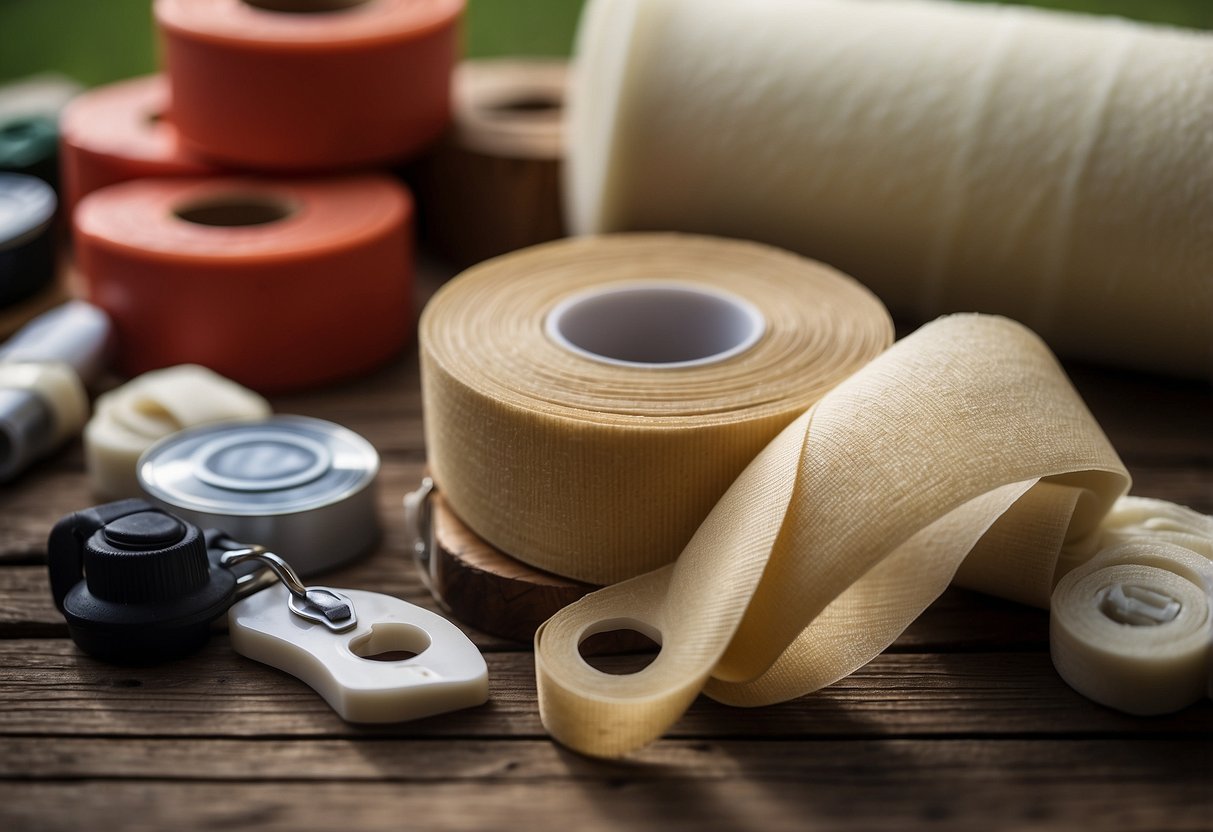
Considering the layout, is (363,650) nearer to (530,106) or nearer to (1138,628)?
(1138,628)

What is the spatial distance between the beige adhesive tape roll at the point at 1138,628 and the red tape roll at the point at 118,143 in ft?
3.36

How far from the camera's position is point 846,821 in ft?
2.56

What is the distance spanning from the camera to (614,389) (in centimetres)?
96

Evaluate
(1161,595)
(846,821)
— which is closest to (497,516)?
(846,821)

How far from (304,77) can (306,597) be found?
2.16ft

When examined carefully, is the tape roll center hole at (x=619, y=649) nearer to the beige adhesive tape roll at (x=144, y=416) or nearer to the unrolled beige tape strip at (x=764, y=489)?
the unrolled beige tape strip at (x=764, y=489)

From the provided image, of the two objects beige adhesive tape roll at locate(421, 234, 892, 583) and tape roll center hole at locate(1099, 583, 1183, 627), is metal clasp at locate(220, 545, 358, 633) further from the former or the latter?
tape roll center hole at locate(1099, 583, 1183, 627)

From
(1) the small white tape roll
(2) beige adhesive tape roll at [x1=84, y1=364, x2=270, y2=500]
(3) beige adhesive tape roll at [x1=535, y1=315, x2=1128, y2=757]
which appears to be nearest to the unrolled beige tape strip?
(3) beige adhesive tape roll at [x1=535, y1=315, x2=1128, y2=757]

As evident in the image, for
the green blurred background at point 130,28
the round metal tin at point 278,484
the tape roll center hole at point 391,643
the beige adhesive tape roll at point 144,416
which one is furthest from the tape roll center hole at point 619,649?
the green blurred background at point 130,28

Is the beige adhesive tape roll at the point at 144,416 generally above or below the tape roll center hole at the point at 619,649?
above

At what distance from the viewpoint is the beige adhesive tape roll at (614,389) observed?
919 millimetres

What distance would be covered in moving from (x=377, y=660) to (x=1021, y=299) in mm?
710

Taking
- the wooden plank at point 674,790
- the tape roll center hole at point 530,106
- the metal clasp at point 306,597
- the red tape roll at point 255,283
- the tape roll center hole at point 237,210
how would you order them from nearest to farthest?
the wooden plank at point 674,790
the metal clasp at point 306,597
the red tape roll at point 255,283
the tape roll center hole at point 237,210
the tape roll center hole at point 530,106

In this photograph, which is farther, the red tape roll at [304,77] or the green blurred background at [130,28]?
the green blurred background at [130,28]
